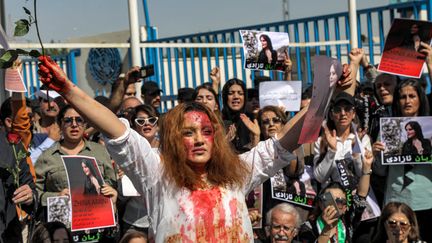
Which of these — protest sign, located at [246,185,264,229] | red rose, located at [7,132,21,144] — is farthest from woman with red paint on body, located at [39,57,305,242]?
protest sign, located at [246,185,264,229]

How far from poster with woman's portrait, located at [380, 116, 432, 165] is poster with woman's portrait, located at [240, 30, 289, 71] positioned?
4.93 ft

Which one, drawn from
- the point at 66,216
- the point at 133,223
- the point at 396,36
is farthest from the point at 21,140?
the point at 396,36

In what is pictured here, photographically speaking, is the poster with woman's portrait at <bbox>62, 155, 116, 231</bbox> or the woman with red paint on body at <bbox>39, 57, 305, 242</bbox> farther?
the poster with woman's portrait at <bbox>62, 155, 116, 231</bbox>

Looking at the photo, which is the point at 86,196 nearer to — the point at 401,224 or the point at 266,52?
the point at 401,224

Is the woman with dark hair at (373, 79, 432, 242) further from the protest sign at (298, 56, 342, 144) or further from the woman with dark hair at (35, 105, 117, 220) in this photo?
the protest sign at (298, 56, 342, 144)

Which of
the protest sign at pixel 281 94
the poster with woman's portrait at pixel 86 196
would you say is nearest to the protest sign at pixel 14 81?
the poster with woman's portrait at pixel 86 196

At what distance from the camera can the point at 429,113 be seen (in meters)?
7.12

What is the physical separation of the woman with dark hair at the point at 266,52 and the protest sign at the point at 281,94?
20 cm

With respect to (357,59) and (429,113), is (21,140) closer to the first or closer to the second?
(357,59)

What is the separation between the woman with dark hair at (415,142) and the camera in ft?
22.4

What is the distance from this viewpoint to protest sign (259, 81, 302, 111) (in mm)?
7969

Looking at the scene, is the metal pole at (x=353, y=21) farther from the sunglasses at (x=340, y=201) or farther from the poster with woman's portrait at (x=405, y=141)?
the sunglasses at (x=340, y=201)

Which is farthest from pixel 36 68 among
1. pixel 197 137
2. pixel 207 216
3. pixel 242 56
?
pixel 207 216

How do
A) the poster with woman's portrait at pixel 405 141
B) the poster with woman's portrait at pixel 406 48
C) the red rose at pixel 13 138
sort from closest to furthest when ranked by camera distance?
the red rose at pixel 13 138 → the poster with woman's portrait at pixel 405 141 → the poster with woman's portrait at pixel 406 48
